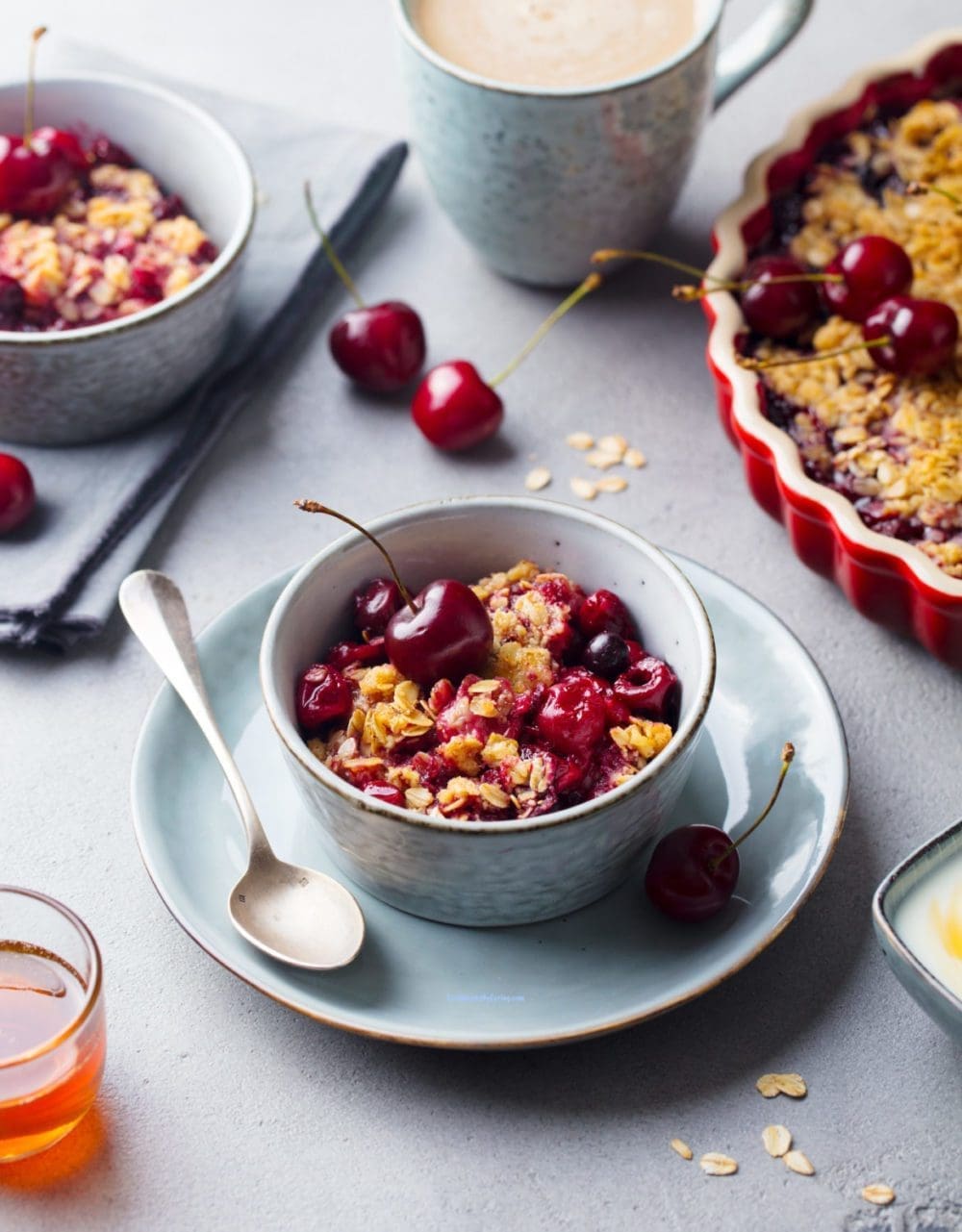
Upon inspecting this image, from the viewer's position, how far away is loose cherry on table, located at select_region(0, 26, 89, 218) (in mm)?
1714

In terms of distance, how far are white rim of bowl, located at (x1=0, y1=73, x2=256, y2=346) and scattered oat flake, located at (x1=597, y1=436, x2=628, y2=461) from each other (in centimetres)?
47

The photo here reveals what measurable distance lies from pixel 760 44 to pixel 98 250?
2.77 ft

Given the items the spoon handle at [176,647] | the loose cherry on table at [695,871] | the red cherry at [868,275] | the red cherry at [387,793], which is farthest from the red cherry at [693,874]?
the red cherry at [868,275]

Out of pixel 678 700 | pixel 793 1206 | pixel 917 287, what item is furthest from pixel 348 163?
pixel 793 1206

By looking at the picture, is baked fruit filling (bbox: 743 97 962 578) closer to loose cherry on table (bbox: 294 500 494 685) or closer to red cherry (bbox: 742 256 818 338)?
red cherry (bbox: 742 256 818 338)

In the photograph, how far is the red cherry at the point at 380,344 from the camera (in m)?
1.74

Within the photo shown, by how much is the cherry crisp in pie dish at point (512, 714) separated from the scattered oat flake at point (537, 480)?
0.40m

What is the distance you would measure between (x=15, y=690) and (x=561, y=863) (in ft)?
2.16

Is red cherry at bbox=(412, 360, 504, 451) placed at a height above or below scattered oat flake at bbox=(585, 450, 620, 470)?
above

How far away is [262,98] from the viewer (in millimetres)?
2182

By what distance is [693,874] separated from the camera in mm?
1180

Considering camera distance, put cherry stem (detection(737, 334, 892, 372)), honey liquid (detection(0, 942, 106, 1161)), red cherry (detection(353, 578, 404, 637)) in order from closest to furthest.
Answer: honey liquid (detection(0, 942, 106, 1161)) < red cherry (detection(353, 578, 404, 637)) < cherry stem (detection(737, 334, 892, 372))

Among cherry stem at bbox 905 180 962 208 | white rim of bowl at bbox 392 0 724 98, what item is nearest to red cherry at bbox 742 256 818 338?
cherry stem at bbox 905 180 962 208

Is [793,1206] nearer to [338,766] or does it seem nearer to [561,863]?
[561,863]
